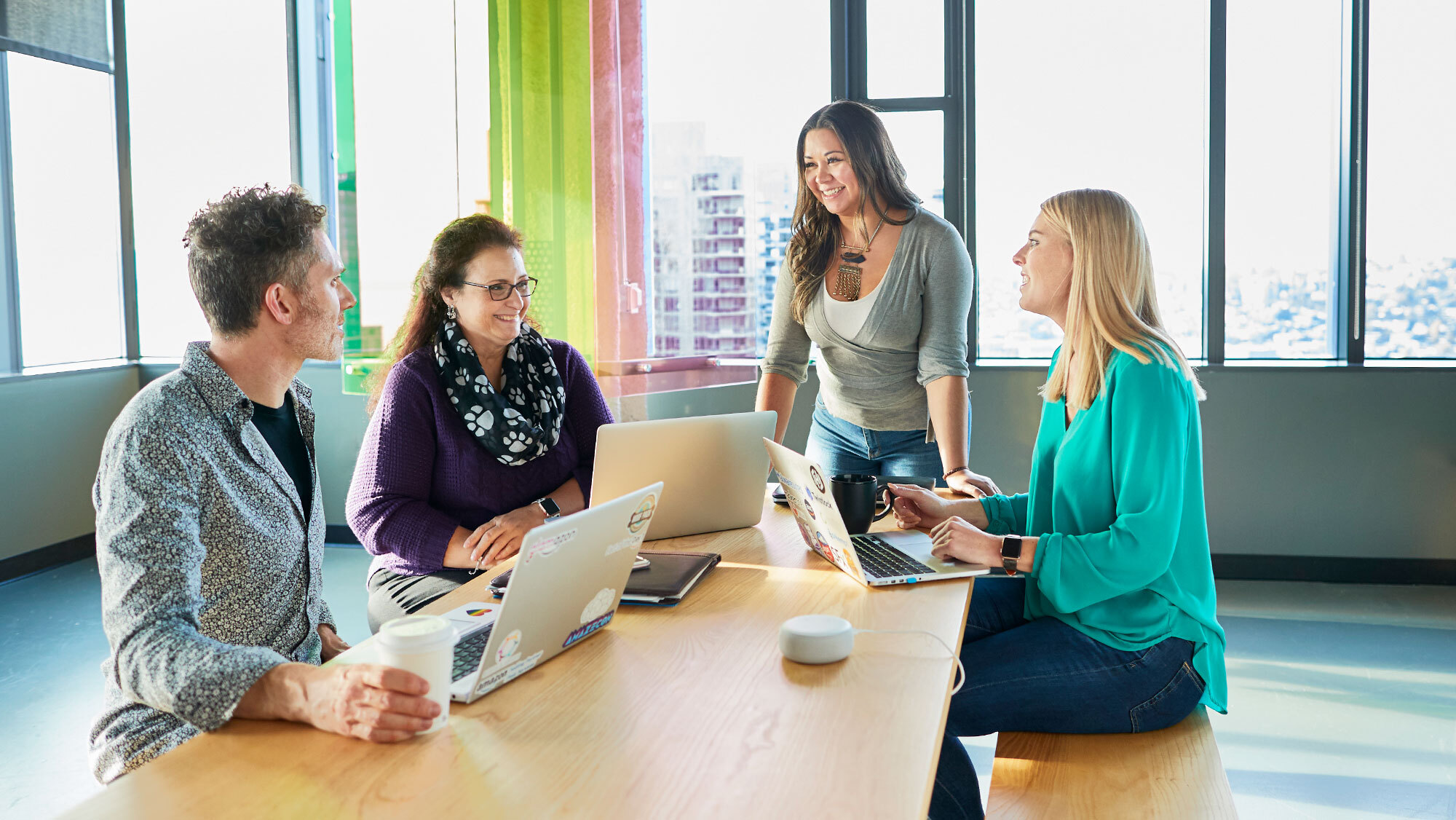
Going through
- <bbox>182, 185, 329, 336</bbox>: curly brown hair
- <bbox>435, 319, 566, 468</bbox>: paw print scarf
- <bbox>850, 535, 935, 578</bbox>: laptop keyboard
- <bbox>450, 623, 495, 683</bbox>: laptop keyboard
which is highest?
<bbox>182, 185, 329, 336</bbox>: curly brown hair

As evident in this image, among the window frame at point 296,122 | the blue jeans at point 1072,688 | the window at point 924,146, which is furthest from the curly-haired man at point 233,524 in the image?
the window frame at point 296,122

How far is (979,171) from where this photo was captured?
4.59 m

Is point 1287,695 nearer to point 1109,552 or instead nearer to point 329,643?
point 1109,552

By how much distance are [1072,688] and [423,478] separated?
122 centimetres

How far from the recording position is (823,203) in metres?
2.57

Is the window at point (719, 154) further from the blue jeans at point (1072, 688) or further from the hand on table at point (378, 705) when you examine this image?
the hand on table at point (378, 705)

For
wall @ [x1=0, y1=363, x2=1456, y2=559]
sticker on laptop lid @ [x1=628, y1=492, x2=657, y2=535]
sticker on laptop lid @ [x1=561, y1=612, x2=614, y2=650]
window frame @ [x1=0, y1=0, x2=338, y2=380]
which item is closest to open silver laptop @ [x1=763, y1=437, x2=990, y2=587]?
sticker on laptop lid @ [x1=628, y1=492, x2=657, y2=535]

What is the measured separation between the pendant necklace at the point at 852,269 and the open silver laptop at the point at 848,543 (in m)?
0.77

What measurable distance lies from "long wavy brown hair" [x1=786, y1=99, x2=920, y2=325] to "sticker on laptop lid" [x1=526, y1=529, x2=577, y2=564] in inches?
59.5

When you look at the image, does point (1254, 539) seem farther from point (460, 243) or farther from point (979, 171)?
point (460, 243)

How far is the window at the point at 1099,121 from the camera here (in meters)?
4.39

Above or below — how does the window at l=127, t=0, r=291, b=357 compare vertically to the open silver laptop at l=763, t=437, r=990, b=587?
above

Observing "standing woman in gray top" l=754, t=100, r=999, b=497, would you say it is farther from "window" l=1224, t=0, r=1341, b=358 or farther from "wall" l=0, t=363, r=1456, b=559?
"window" l=1224, t=0, r=1341, b=358

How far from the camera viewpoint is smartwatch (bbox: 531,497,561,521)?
2104 millimetres
